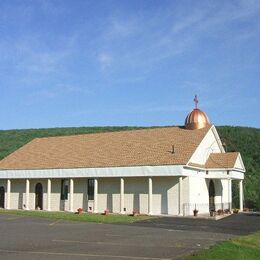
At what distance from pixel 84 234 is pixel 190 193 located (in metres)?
18.3

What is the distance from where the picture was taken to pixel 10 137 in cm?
11488

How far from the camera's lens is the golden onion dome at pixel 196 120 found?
45.3 meters

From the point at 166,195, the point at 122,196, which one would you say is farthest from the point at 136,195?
the point at 166,195

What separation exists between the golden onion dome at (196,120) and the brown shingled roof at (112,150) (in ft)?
2.38

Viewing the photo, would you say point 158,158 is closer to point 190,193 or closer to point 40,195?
point 190,193

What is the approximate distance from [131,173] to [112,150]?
17.8 ft

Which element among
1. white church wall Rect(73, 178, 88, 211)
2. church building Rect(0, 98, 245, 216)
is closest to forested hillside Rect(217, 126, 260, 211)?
church building Rect(0, 98, 245, 216)

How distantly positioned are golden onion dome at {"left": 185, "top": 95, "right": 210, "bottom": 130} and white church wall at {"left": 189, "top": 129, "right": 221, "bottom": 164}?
1.08 m

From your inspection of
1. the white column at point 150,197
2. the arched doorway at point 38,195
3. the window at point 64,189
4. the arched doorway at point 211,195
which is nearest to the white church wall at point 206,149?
the arched doorway at point 211,195

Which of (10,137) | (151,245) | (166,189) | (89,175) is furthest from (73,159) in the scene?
(10,137)

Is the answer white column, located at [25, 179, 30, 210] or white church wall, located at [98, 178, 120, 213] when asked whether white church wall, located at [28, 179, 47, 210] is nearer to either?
white column, located at [25, 179, 30, 210]

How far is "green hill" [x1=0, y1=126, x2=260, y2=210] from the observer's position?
5573cm

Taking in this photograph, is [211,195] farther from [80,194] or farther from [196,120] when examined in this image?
[80,194]

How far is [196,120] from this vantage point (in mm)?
45406
